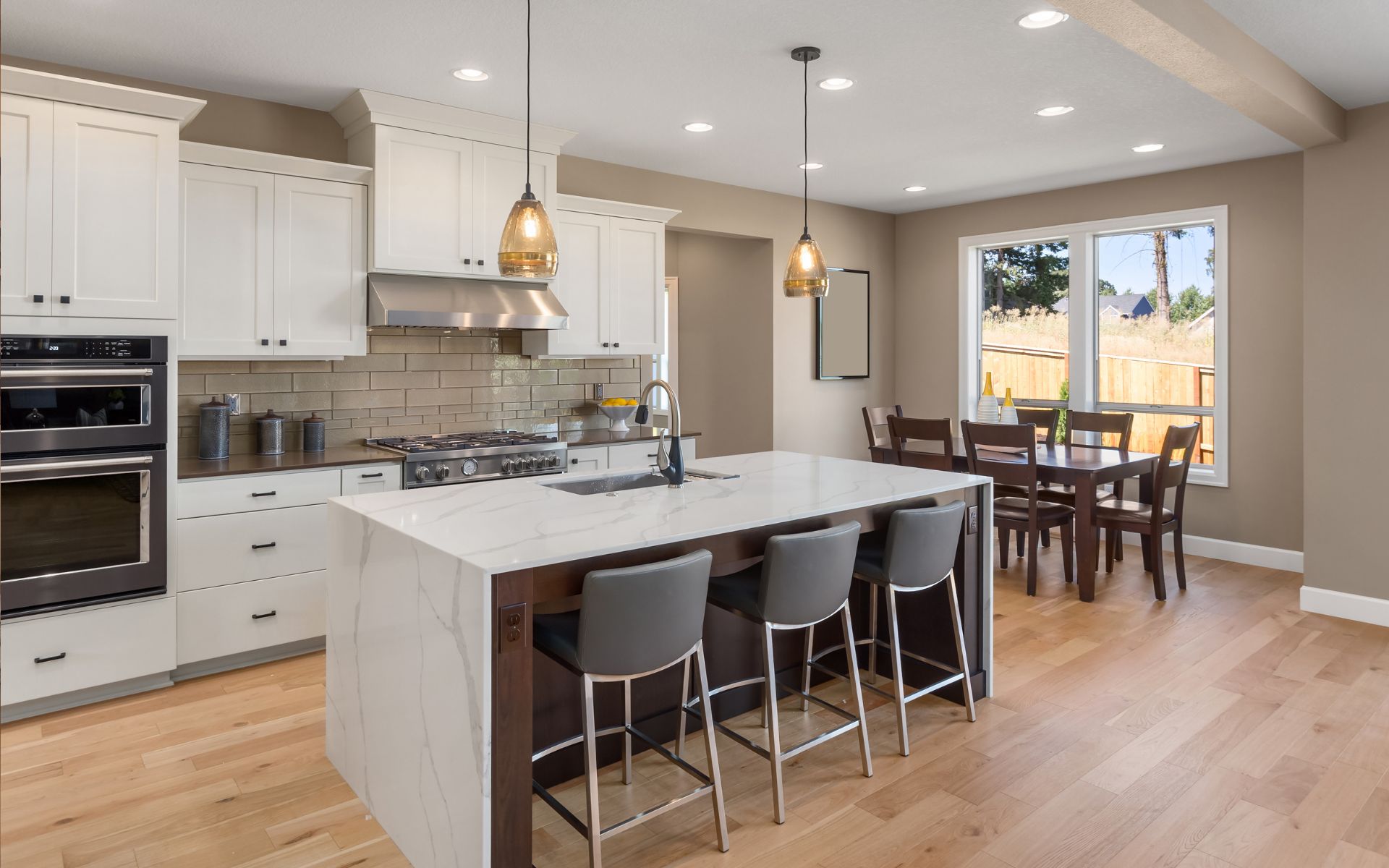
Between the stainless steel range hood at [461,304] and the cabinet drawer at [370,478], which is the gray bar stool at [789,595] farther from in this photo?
the stainless steel range hood at [461,304]

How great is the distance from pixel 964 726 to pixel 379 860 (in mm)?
2017

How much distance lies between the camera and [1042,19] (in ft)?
10.8

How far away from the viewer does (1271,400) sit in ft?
18.0

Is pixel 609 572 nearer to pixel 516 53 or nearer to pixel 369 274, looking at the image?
pixel 516 53

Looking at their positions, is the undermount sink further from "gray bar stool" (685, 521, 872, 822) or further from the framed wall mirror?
the framed wall mirror

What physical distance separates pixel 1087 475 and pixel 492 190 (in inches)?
137

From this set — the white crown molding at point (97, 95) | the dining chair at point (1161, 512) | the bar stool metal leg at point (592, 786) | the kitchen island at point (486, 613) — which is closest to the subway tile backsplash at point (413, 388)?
the white crown molding at point (97, 95)

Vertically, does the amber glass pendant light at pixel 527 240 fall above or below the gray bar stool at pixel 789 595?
above

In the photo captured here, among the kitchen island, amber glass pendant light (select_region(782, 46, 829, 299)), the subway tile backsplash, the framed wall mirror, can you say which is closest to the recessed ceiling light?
amber glass pendant light (select_region(782, 46, 829, 299))

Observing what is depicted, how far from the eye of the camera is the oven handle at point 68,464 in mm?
3160

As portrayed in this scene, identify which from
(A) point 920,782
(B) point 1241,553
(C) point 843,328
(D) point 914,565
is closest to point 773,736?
(A) point 920,782

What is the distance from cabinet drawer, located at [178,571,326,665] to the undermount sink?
1.43m

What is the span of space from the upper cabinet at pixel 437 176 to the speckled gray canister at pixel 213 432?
973 millimetres

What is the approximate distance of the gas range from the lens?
418 centimetres
